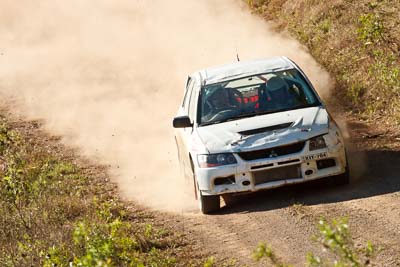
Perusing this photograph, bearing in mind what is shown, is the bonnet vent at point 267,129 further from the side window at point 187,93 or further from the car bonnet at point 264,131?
the side window at point 187,93

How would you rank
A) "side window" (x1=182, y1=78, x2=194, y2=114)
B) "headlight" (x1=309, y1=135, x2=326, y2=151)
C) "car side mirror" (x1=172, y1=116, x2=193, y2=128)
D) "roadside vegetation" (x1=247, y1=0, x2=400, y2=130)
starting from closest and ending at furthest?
"headlight" (x1=309, y1=135, x2=326, y2=151)
"car side mirror" (x1=172, y1=116, x2=193, y2=128)
"side window" (x1=182, y1=78, x2=194, y2=114)
"roadside vegetation" (x1=247, y1=0, x2=400, y2=130)

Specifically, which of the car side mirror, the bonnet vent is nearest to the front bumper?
the bonnet vent

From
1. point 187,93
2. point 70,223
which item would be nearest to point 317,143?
point 187,93

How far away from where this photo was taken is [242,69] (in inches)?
532

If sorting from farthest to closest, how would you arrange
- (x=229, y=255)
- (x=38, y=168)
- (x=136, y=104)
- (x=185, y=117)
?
(x=136, y=104), (x=38, y=168), (x=185, y=117), (x=229, y=255)

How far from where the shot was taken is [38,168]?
17.3m

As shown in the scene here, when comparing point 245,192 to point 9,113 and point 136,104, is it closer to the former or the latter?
point 136,104

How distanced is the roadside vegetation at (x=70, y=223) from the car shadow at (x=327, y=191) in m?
1.20

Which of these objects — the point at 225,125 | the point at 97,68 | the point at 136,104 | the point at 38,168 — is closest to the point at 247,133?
the point at 225,125

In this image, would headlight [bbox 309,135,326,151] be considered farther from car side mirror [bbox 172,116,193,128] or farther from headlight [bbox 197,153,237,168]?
car side mirror [bbox 172,116,193,128]

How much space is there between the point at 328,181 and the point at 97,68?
1702cm

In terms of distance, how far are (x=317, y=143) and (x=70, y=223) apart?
9.98ft

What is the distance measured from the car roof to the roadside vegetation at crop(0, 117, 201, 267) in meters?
1.99

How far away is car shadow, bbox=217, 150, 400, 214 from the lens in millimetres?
11805
